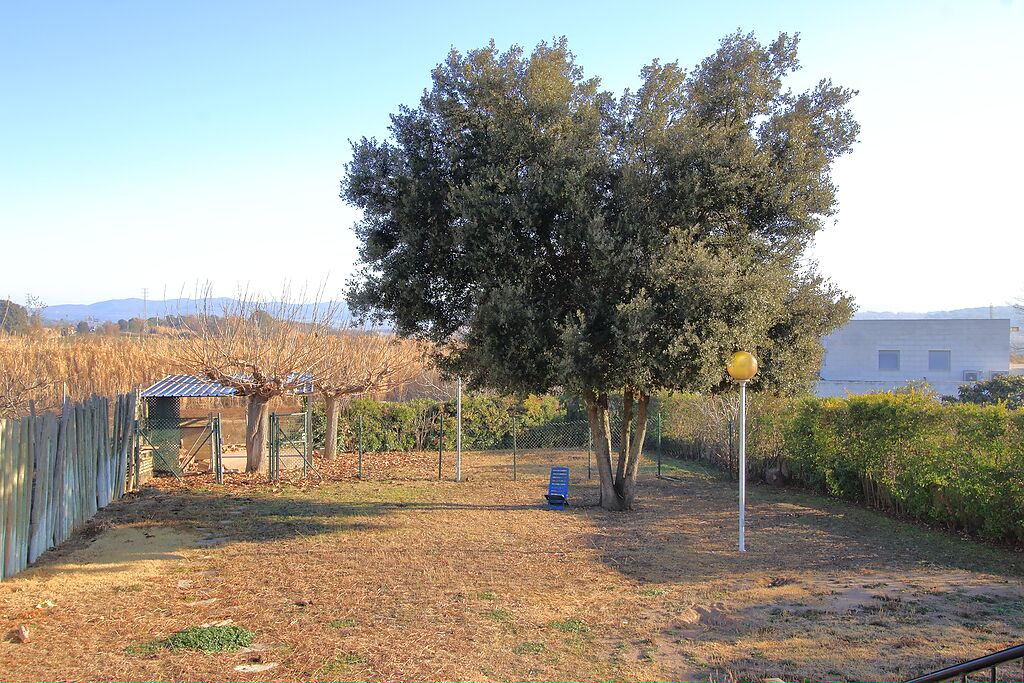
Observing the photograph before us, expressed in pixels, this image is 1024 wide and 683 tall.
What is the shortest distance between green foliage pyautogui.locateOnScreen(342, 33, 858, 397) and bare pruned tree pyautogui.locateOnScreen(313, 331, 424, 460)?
6984 millimetres

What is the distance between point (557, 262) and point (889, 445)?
640 cm

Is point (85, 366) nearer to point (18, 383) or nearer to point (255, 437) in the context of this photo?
point (18, 383)

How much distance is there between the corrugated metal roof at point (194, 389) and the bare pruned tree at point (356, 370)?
1.58 feet

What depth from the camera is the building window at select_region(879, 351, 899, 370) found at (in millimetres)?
43219

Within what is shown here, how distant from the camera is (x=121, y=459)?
43.9 feet

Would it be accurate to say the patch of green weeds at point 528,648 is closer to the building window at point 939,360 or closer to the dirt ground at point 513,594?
the dirt ground at point 513,594

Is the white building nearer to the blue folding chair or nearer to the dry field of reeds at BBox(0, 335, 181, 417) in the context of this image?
the blue folding chair

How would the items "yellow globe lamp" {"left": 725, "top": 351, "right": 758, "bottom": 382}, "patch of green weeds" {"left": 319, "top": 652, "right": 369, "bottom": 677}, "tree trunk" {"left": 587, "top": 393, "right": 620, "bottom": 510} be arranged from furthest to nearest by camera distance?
"tree trunk" {"left": 587, "top": 393, "right": 620, "bottom": 510} < "yellow globe lamp" {"left": 725, "top": 351, "right": 758, "bottom": 382} < "patch of green weeds" {"left": 319, "top": 652, "right": 369, "bottom": 677}

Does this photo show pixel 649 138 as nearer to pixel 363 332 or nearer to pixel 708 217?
pixel 708 217

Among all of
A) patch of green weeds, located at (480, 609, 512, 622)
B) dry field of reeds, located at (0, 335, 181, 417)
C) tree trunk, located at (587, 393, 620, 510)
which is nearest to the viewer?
patch of green weeds, located at (480, 609, 512, 622)

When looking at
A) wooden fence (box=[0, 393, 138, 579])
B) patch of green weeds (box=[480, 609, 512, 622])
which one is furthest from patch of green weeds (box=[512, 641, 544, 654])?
wooden fence (box=[0, 393, 138, 579])

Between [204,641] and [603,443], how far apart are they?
739 centimetres

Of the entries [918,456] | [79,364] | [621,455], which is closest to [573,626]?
[621,455]

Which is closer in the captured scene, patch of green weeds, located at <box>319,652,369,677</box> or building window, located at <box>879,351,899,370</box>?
A: patch of green weeds, located at <box>319,652,369,677</box>
